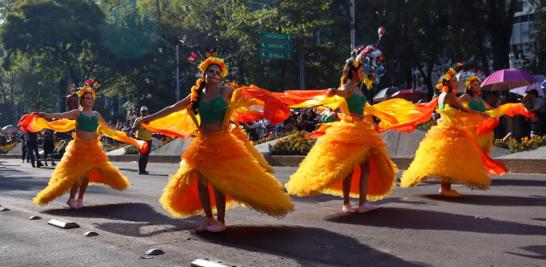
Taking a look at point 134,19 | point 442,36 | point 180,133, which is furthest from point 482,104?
point 134,19

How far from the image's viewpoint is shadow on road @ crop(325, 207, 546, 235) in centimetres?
648

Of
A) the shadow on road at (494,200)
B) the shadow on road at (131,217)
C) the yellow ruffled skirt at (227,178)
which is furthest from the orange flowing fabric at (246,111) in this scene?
the shadow on road at (494,200)

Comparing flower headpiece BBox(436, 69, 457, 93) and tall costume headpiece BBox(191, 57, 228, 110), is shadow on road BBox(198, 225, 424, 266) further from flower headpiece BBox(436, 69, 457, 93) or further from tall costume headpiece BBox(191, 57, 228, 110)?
flower headpiece BBox(436, 69, 457, 93)

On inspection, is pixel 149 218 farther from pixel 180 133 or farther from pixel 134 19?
pixel 134 19

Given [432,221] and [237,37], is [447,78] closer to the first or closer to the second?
[432,221]

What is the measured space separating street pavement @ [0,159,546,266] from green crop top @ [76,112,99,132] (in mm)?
1242

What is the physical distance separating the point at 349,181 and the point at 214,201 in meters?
1.77

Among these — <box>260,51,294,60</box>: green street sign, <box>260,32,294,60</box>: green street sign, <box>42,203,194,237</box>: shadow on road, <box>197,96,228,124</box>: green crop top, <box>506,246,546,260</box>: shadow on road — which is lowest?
<box>42,203,194,237</box>: shadow on road

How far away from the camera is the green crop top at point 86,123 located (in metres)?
9.50

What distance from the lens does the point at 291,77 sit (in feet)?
115

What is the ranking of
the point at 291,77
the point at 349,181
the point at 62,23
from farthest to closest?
the point at 62,23
the point at 291,77
the point at 349,181

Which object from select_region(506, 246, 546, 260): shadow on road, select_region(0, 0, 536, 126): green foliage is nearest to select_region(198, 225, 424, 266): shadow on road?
select_region(506, 246, 546, 260): shadow on road

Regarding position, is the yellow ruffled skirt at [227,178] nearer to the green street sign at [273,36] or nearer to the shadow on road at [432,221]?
the shadow on road at [432,221]

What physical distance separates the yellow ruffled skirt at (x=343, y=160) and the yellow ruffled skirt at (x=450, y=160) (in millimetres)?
1248
